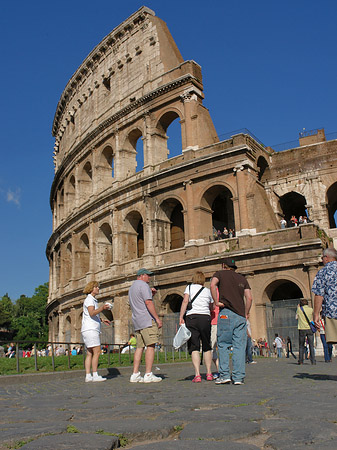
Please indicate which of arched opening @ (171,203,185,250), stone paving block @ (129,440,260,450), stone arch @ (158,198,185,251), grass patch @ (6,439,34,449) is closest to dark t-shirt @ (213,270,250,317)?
stone paving block @ (129,440,260,450)

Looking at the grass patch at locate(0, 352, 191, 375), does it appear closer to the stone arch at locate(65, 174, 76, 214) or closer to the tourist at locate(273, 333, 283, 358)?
the tourist at locate(273, 333, 283, 358)

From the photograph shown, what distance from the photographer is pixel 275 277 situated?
19.0 metres

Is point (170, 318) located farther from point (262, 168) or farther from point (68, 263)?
point (68, 263)

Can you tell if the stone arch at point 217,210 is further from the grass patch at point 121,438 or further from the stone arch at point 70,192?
the grass patch at point 121,438

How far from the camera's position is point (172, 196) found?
2239 cm

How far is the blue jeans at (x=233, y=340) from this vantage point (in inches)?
236

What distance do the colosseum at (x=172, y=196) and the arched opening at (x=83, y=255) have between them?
6cm

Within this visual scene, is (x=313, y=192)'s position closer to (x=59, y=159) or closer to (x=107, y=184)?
(x=107, y=184)

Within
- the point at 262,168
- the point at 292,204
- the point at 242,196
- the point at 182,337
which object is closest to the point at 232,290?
the point at 182,337

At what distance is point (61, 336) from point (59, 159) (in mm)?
13505

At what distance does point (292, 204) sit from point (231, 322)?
2003cm

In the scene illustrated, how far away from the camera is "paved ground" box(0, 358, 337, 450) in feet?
8.89

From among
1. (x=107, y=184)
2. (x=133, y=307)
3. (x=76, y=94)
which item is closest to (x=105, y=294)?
(x=107, y=184)

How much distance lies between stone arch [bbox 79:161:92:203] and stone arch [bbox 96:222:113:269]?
3763 mm
